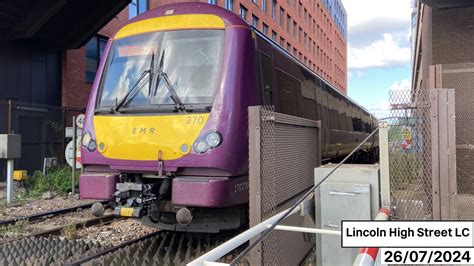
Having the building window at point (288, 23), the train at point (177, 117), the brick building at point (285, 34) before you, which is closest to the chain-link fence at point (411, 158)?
the train at point (177, 117)

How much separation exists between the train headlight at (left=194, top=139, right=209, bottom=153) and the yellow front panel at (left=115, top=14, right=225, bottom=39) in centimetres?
165

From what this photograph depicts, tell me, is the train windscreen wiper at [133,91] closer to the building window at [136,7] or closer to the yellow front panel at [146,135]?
the yellow front panel at [146,135]

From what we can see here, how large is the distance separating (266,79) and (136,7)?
16.2 m

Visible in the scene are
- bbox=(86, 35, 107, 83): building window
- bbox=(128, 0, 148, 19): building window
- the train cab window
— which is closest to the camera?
the train cab window

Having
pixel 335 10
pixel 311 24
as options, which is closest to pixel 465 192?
pixel 311 24

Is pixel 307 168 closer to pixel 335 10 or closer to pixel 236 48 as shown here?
pixel 236 48

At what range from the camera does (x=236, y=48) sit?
5902 millimetres

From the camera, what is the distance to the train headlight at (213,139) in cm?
550

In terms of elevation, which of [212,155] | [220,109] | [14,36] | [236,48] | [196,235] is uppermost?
[14,36]

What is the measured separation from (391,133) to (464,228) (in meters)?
1.78

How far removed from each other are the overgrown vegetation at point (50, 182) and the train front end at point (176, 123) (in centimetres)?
680

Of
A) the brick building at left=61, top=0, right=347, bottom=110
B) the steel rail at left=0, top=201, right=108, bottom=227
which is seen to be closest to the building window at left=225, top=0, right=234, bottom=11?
the brick building at left=61, top=0, right=347, bottom=110

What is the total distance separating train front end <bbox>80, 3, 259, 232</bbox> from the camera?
5547 mm

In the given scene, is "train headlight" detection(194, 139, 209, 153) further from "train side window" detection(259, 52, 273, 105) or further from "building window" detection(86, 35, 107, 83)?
"building window" detection(86, 35, 107, 83)
